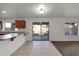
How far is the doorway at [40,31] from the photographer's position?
12.7 metres

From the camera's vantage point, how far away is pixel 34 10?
10.3m

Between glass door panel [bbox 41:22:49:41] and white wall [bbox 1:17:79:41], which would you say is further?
glass door panel [bbox 41:22:49:41]

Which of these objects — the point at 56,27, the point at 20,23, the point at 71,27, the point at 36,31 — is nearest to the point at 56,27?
the point at 56,27

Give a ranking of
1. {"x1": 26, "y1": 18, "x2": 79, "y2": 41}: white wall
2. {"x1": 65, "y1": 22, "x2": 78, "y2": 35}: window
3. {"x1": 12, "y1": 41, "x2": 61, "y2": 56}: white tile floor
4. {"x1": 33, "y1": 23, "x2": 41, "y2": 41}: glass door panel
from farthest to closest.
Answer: {"x1": 65, "y1": 22, "x2": 78, "y2": 35}: window
{"x1": 33, "y1": 23, "x2": 41, "y2": 41}: glass door panel
{"x1": 26, "y1": 18, "x2": 79, "y2": 41}: white wall
{"x1": 12, "y1": 41, "x2": 61, "y2": 56}: white tile floor

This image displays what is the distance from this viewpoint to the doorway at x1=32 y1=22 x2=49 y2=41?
499 inches

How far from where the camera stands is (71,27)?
1302 centimetres

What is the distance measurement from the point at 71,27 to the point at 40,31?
289 centimetres

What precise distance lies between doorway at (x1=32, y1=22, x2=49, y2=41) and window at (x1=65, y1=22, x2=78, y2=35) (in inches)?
71.4

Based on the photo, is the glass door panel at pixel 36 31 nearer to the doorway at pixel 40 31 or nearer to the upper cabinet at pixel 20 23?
the doorway at pixel 40 31

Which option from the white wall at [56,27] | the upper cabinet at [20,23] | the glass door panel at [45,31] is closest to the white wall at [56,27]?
the white wall at [56,27]

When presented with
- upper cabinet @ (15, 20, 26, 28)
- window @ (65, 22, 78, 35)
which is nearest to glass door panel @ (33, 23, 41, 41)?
upper cabinet @ (15, 20, 26, 28)

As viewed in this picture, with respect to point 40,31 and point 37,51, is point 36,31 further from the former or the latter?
point 37,51

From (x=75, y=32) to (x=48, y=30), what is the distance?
2471mm

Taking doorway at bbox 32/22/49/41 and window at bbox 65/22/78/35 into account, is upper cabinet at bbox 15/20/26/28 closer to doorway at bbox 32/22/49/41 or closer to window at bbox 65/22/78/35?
doorway at bbox 32/22/49/41
